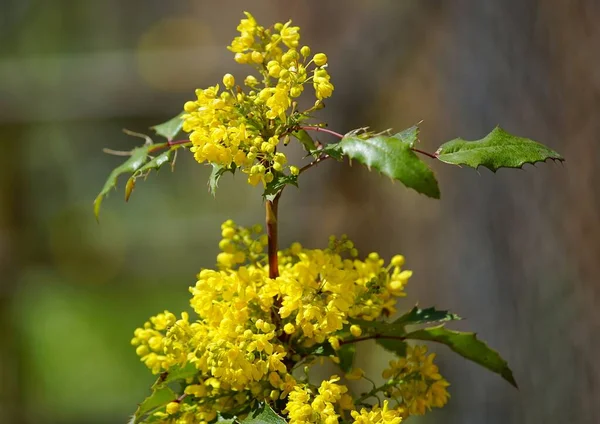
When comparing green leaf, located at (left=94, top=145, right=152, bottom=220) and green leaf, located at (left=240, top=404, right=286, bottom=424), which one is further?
green leaf, located at (left=94, top=145, right=152, bottom=220)

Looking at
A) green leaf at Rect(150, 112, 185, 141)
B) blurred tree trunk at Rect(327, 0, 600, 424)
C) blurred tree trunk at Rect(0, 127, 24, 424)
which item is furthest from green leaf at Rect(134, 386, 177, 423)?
blurred tree trunk at Rect(0, 127, 24, 424)

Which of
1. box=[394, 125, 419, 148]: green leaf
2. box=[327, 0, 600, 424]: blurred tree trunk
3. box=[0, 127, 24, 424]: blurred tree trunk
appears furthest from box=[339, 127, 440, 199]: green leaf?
box=[0, 127, 24, 424]: blurred tree trunk

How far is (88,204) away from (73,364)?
3.41 feet

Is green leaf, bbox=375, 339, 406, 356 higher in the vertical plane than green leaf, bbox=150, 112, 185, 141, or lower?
lower

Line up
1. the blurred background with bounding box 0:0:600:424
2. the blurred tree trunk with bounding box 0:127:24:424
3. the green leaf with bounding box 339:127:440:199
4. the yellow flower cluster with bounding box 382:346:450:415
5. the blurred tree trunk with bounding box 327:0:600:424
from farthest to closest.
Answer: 1. the blurred tree trunk with bounding box 0:127:24:424
2. the blurred background with bounding box 0:0:600:424
3. the blurred tree trunk with bounding box 327:0:600:424
4. the yellow flower cluster with bounding box 382:346:450:415
5. the green leaf with bounding box 339:127:440:199

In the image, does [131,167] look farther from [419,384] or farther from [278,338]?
[419,384]

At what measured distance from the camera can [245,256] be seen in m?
0.63

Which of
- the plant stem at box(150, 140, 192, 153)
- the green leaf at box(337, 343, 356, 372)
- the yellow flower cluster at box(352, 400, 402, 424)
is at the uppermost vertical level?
the plant stem at box(150, 140, 192, 153)

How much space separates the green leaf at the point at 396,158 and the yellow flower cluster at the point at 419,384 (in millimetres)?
192

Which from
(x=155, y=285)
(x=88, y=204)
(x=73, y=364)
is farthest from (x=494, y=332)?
(x=73, y=364)

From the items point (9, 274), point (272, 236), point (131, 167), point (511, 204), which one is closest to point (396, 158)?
point (272, 236)

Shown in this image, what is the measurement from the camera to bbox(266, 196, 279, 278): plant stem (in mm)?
579

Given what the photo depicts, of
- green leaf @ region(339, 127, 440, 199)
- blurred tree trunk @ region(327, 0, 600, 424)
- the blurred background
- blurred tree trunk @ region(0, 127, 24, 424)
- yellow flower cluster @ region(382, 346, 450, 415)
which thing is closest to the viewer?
green leaf @ region(339, 127, 440, 199)

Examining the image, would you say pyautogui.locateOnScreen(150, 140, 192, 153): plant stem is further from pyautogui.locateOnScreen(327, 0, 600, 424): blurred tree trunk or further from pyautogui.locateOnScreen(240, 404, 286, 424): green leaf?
pyautogui.locateOnScreen(327, 0, 600, 424): blurred tree trunk
